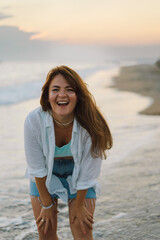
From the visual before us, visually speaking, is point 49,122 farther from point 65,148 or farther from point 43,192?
point 43,192

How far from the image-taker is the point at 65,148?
7.71 feet

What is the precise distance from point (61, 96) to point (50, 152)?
0.42 m

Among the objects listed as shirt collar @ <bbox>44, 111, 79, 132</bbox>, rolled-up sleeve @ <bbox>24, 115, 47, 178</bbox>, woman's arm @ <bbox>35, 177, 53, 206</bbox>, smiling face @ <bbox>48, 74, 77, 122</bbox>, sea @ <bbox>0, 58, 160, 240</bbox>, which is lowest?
sea @ <bbox>0, 58, 160, 240</bbox>

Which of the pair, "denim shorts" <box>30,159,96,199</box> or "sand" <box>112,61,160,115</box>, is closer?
"denim shorts" <box>30,159,96,199</box>

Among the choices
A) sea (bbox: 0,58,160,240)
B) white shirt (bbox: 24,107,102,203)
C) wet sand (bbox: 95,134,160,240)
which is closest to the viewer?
white shirt (bbox: 24,107,102,203)

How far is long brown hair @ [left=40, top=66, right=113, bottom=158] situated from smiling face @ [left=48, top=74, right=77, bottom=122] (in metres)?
0.03

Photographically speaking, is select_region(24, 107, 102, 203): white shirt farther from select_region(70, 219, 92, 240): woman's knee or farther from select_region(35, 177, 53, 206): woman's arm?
select_region(70, 219, 92, 240): woman's knee

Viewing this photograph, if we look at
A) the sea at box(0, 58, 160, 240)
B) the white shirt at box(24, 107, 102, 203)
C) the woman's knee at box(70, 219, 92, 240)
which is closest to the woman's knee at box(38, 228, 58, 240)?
the woman's knee at box(70, 219, 92, 240)

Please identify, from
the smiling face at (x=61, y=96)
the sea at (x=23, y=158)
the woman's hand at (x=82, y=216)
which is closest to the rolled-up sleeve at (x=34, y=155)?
the smiling face at (x=61, y=96)

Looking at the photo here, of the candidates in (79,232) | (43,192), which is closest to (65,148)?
(43,192)

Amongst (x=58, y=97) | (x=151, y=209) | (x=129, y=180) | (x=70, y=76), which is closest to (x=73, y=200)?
(x=58, y=97)

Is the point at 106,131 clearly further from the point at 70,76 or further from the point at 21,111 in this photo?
the point at 21,111

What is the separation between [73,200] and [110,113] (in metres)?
7.78

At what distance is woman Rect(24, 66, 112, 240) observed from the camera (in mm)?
2291
